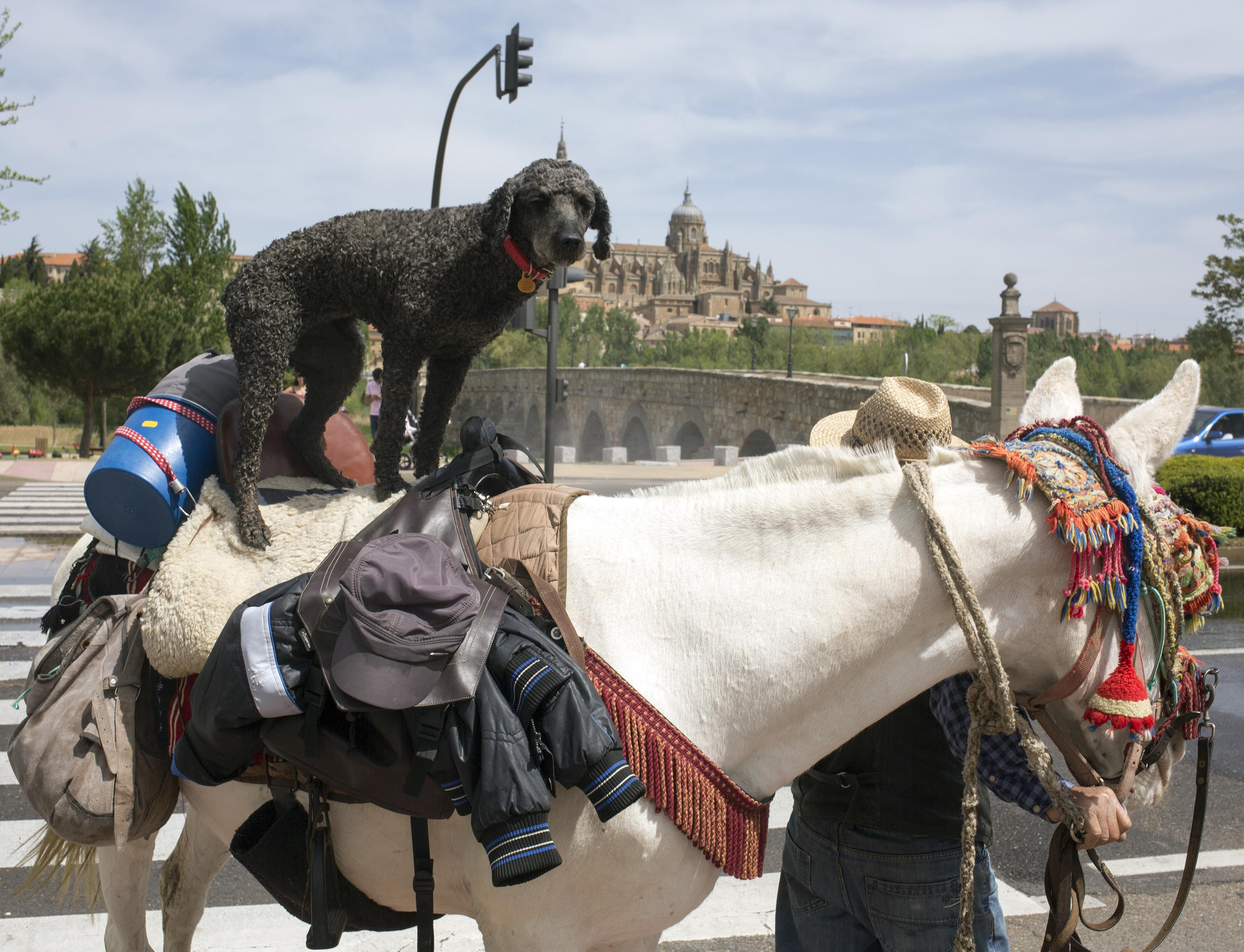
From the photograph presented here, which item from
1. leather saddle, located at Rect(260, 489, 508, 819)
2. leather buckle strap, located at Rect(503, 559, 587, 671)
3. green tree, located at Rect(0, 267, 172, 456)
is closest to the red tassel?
leather buckle strap, located at Rect(503, 559, 587, 671)

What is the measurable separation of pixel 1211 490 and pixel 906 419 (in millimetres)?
13602

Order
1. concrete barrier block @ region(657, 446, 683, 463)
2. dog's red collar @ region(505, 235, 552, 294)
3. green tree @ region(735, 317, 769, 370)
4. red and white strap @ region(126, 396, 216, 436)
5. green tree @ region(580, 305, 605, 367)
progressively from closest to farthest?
dog's red collar @ region(505, 235, 552, 294), red and white strap @ region(126, 396, 216, 436), concrete barrier block @ region(657, 446, 683, 463), green tree @ region(735, 317, 769, 370), green tree @ region(580, 305, 605, 367)

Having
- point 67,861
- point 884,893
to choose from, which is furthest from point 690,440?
point 884,893

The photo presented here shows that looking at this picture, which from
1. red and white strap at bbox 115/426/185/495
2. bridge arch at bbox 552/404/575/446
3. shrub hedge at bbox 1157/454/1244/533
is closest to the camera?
red and white strap at bbox 115/426/185/495

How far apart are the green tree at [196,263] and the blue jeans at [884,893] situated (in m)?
35.5

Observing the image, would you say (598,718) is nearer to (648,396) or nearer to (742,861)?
(742,861)

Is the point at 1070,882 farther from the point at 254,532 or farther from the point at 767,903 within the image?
the point at 767,903

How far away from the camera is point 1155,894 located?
4.42 meters

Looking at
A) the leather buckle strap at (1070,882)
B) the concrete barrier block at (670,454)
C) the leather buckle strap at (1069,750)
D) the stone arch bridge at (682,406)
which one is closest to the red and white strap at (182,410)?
the leather buckle strap at (1069,750)

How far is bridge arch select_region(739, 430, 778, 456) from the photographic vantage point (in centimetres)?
4331

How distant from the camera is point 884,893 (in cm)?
248

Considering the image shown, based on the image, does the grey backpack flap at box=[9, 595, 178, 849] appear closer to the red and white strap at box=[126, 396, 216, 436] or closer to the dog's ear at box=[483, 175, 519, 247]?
the red and white strap at box=[126, 396, 216, 436]

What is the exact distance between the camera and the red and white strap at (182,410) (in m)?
2.52

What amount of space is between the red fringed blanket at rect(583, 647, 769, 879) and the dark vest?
0.75m
